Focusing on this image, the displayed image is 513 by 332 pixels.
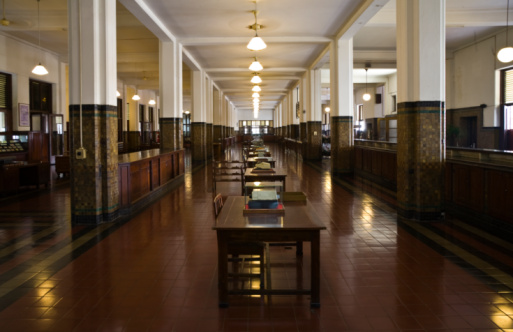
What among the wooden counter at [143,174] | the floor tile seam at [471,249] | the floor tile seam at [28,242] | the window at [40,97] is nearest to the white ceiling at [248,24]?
the window at [40,97]

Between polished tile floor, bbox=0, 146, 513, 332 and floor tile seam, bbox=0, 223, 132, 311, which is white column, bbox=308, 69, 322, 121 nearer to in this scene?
polished tile floor, bbox=0, 146, 513, 332

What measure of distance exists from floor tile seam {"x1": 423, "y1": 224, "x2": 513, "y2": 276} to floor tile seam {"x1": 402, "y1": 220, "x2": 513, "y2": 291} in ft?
0.18

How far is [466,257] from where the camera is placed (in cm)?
419

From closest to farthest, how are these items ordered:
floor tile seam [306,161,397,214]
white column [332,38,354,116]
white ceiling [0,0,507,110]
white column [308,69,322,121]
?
floor tile seam [306,161,397,214] → white ceiling [0,0,507,110] → white column [332,38,354,116] → white column [308,69,322,121]

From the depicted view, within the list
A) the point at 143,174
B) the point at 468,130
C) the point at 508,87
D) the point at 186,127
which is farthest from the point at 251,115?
the point at 143,174

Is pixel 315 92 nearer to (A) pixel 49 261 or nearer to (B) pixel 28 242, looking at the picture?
(B) pixel 28 242

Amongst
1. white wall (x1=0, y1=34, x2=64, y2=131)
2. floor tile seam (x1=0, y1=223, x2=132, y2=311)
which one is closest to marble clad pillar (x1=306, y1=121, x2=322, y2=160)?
white wall (x1=0, y1=34, x2=64, y2=131)

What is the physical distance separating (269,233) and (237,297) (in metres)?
0.73

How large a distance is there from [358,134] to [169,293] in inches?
805

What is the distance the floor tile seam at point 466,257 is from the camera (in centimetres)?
358

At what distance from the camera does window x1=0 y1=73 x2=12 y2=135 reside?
37.9ft

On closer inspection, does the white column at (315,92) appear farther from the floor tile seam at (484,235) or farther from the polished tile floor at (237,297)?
the floor tile seam at (484,235)

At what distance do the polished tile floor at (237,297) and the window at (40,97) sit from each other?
830 centimetres

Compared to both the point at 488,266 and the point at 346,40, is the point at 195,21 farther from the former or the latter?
the point at 488,266
